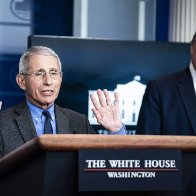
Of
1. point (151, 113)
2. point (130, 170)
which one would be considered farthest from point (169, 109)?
point (130, 170)

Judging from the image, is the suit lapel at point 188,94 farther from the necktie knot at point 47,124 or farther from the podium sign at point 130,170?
the podium sign at point 130,170

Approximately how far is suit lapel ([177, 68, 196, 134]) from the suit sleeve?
126 millimetres

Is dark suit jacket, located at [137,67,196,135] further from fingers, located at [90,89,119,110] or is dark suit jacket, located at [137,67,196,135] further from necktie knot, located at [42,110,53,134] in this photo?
fingers, located at [90,89,119,110]

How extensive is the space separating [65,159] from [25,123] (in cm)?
103

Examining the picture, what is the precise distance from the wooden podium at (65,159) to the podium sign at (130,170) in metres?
0.01

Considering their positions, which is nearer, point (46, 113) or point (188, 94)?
point (46, 113)

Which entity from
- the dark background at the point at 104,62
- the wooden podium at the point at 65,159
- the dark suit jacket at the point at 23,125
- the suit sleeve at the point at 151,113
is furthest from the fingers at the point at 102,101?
the dark background at the point at 104,62

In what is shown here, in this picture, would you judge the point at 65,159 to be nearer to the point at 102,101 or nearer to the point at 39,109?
the point at 102,101

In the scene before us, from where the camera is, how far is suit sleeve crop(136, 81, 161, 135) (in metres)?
3.16

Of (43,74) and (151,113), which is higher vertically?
(43,74)

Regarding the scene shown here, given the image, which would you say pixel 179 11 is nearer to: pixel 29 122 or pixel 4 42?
pixel 4 42

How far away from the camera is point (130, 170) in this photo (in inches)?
50.3

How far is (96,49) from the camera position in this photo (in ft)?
13.7

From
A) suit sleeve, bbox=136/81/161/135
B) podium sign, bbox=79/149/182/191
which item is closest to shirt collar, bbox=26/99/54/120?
suit sleeve, bbox=136/81/161/135
